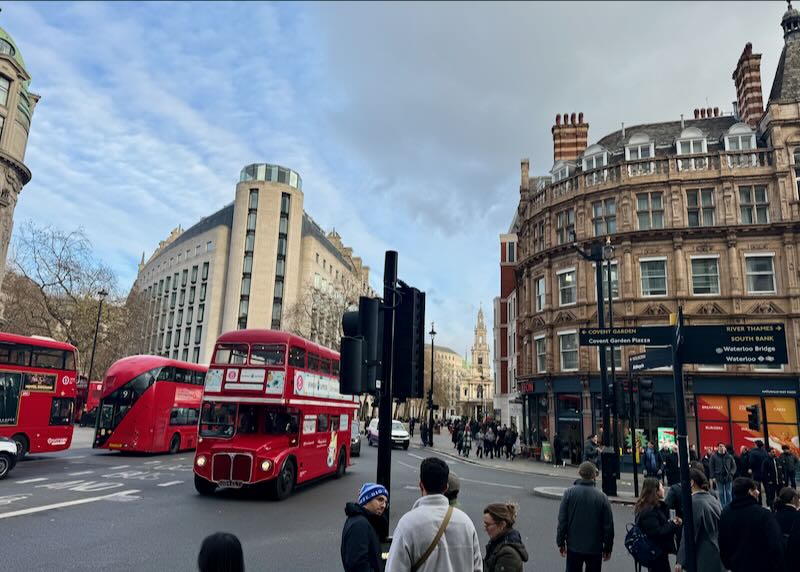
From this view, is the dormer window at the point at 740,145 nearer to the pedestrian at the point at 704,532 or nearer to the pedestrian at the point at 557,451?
the pedestrian at the point at 557,451

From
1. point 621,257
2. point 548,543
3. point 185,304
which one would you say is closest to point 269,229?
point 185,304

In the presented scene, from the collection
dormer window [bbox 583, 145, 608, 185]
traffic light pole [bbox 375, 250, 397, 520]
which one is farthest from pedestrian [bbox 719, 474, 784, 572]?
dormer window [bbox 583, 145, 608, 185]

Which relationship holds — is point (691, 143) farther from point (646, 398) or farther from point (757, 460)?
point (757, 460)

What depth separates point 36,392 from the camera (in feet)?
60.7

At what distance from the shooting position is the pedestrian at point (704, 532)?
5.47 meters

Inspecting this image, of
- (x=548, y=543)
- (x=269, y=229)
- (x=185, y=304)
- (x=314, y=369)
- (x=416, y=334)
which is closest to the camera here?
(x=416, y=334)

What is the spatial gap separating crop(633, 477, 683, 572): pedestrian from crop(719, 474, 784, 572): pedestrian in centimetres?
61

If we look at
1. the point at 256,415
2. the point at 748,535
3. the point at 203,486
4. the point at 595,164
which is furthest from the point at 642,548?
the point at 595,164

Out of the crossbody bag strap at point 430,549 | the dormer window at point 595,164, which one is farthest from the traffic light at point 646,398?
the dormer window at point 595,164

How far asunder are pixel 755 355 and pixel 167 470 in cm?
1817

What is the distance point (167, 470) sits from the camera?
18172 mm

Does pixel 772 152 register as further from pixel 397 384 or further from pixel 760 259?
pixel 397 384

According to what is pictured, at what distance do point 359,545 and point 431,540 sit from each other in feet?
2.82

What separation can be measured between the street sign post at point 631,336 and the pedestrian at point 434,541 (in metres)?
3.23
